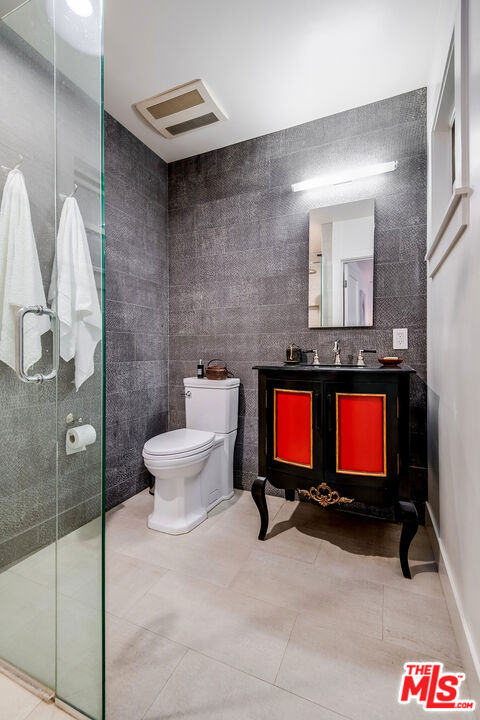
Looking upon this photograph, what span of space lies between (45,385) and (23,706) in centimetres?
95

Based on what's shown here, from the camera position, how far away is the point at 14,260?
1214 mm

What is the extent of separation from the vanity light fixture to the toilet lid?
69.6 inches

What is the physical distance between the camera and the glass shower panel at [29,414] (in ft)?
3.36

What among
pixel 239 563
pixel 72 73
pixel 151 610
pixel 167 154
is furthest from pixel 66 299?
pixel 167 154

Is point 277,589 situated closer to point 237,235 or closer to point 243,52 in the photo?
point 237,235

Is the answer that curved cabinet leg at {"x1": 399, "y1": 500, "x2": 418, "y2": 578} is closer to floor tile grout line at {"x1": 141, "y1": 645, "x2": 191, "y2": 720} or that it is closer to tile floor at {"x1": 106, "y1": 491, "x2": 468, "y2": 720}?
tile floor at {"x1": 106, "y1": 491, "x2": 468, "y2": 720}

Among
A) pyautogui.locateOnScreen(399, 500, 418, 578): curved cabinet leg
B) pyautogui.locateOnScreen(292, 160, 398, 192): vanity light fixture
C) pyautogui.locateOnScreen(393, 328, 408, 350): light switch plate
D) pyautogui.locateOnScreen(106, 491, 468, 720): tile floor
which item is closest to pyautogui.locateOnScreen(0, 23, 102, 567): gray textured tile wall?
pyautogui.locateOnScreen(106, 491, 468, 720): tile floor

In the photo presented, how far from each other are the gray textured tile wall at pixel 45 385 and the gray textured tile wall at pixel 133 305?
0.86 metres

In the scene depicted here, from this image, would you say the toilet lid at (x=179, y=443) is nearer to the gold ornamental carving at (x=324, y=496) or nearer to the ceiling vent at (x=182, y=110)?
the gold ornamental carving at (x=324, y=496)

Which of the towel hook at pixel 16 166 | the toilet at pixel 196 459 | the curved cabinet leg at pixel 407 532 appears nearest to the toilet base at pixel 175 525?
the toilet at pixel 196 459

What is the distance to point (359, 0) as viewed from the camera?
1.49 meters

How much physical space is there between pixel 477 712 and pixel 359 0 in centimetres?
263

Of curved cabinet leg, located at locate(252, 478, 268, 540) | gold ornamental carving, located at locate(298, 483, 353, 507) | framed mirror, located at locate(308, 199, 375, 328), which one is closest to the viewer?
gold ornamental carving, located at locate(298, 483, 353, 507)

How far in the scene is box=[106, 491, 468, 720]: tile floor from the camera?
3.28 feet
